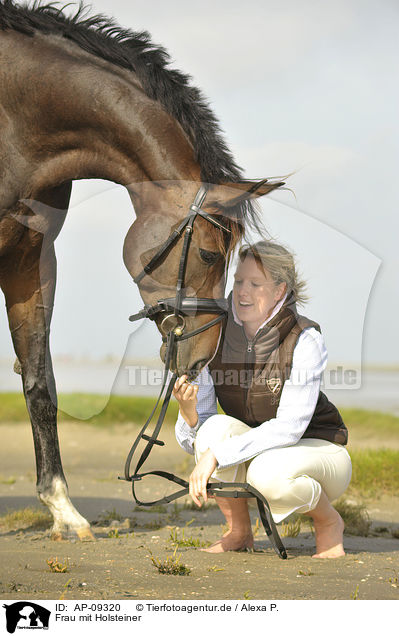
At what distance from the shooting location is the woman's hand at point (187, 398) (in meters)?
3.63

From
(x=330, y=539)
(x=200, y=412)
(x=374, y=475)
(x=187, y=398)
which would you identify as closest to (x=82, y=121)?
(x=187, y=398)

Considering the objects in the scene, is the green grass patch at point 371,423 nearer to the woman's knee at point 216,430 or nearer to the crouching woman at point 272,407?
the crouching woman at point 272,407

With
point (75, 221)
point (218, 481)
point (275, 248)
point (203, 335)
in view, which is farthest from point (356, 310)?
point (75, 221)

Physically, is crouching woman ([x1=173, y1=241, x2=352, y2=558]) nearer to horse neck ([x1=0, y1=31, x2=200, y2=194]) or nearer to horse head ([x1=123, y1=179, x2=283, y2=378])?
horse head ([x1=123, y1=179, x2=283, y2=378])

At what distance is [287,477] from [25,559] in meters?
1.44

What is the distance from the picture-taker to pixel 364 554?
3998mm

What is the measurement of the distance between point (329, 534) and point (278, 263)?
4.76ft

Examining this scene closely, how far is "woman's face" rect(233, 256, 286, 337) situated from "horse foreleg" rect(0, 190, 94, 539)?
1.35 meters

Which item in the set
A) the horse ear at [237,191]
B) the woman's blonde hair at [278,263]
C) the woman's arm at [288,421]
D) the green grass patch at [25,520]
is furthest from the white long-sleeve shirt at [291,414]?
the green grass patch at [25,520]

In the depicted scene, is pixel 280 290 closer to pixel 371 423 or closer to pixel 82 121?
pixel 82 121

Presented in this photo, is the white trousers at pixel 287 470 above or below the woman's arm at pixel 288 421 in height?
below

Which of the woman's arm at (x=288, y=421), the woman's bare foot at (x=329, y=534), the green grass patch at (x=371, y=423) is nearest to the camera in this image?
the woman's arm at (x=288, y=421)

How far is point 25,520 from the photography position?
5.04 m

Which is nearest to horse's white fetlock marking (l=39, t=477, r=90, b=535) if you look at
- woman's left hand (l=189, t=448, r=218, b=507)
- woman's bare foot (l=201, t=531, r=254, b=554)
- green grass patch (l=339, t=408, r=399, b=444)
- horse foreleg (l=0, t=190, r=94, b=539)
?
horse foreleg (l=0, t=190, r=94, b=539)
